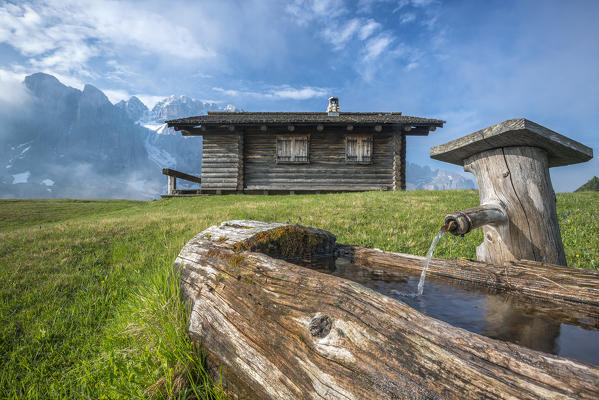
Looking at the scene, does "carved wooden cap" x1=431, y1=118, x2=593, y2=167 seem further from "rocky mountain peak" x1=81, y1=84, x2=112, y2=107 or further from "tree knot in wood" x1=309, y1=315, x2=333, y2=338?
"rocky mountain peak" x1=81, y1=84, x2=112, y2=107

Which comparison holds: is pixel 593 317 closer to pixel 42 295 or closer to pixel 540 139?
pixel 540 139

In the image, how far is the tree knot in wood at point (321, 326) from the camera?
1117 millimetres

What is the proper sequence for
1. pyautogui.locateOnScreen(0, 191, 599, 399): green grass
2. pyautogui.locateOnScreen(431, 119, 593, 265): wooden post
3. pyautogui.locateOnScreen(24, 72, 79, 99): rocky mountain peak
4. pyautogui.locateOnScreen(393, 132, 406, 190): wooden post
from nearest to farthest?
pyautogui.locateOnScreen(0, 191, 599, 399): green grass → pyautogui.locateOnScreen(431, 119, 593, 265): wooden post → pyautogui.locateOnScreen(393, 132, 406, 190): wooden post → pyautogui.locateOnScreen(24, 72, 79, 99): rocky mountain peak

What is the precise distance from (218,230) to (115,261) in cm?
279

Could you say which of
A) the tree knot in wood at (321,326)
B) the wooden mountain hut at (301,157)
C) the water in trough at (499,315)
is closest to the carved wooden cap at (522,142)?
the water in trough at (499,315)

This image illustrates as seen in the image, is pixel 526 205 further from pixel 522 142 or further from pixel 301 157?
pixel 301 157

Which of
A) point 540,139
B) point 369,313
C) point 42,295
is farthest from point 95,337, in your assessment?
point 540,139

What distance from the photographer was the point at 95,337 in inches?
100

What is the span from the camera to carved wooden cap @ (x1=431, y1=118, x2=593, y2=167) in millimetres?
1812

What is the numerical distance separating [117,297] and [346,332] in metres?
3.25

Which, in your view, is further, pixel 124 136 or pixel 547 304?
pixel 124 136

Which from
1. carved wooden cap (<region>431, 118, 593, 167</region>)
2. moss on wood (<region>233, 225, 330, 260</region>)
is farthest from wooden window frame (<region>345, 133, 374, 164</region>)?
moss on wood (<region>233, 225, 330, 260</region>)

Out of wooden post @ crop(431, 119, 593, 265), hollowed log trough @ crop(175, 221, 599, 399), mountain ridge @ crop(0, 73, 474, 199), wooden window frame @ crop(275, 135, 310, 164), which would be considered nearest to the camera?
hollowed log trough @ crop(175, 221, 599, 399)

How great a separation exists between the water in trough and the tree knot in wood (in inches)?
35.8
